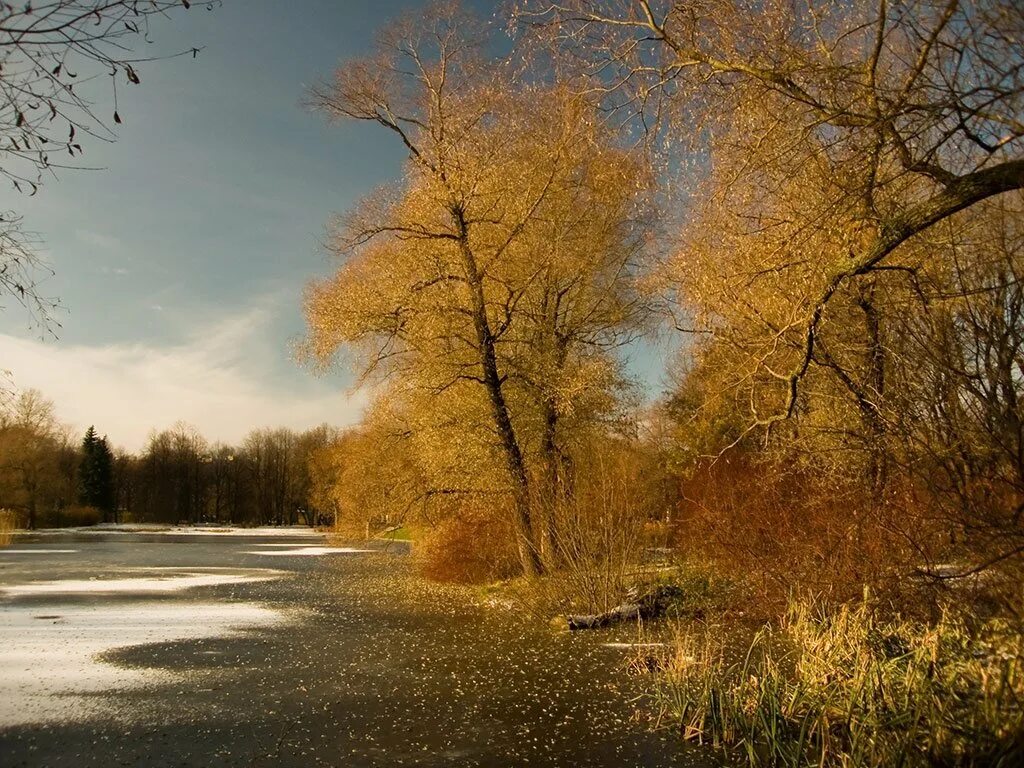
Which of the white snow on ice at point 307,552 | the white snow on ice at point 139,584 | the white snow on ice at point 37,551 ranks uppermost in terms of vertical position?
the white snow on ice at point 139,584

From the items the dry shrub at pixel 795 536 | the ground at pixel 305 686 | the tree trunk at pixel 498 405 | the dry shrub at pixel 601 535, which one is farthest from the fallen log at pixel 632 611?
the tree trunk at pixel 498 405

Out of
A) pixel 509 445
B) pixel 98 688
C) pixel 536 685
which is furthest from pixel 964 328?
pixel 509 445

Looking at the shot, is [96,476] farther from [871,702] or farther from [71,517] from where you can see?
[871,702]

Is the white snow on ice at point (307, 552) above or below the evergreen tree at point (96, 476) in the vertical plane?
below

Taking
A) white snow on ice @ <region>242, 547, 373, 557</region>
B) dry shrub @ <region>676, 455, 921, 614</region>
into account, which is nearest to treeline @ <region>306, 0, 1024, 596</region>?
dry shrub @ <region>676, 455, 921, 614</region>

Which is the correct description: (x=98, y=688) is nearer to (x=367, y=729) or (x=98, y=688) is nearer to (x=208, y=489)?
(x=367, y=729)

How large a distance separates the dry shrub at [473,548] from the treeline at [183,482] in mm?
46834

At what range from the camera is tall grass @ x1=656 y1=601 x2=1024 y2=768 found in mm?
4957

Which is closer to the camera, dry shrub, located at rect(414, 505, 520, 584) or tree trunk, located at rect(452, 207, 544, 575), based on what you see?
tree trunk, located at rect(452, 207, 544, 575)

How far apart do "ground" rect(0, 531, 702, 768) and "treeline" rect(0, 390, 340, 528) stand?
51.8 meters

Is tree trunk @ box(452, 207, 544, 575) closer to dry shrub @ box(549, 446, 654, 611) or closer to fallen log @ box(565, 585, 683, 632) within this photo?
dry shrub @ box(549, 446, 654, 611)

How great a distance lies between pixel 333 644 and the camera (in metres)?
11.1

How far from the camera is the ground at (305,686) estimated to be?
21.1 feet

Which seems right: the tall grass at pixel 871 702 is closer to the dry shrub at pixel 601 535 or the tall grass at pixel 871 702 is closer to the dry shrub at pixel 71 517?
the dry shrub at pixel 601 535
